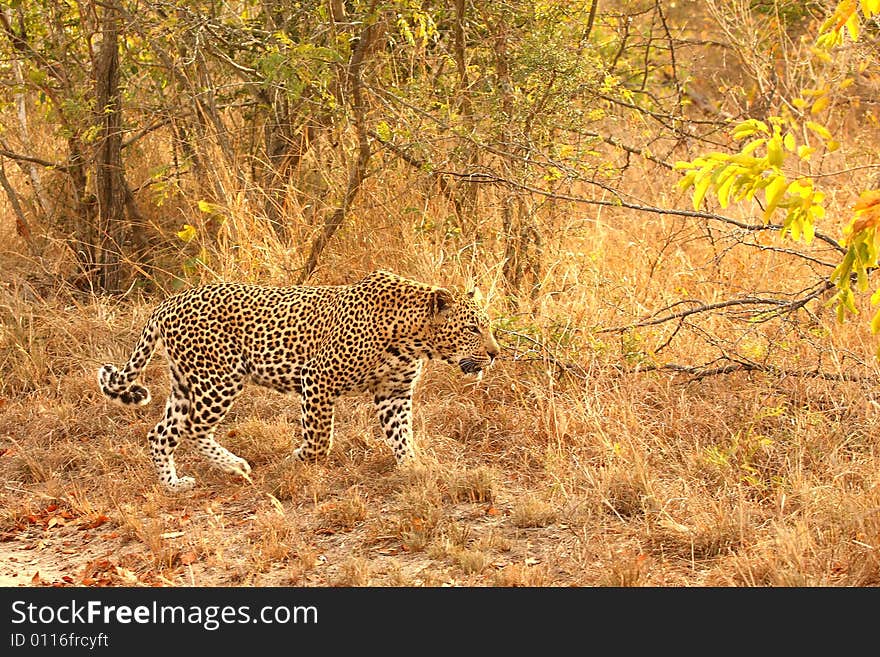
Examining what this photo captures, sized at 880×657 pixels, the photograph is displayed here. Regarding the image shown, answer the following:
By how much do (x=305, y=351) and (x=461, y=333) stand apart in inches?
35.2

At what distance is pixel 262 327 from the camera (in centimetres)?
640

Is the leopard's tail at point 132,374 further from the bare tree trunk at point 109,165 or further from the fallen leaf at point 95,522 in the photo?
Answer: the bare tree trunk at point 109,165

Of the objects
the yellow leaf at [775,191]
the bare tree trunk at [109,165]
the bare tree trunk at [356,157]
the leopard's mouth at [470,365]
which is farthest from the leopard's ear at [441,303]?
the bare tree trunk at [109,165]

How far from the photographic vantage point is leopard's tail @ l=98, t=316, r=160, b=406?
657 cm

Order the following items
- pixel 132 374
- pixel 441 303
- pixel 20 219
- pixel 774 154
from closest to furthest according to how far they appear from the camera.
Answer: pixel 774 154 → pixel 441 303 → pixel 132 374 → pixel 20 219

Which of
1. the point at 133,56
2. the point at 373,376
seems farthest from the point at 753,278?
the point at 133,56

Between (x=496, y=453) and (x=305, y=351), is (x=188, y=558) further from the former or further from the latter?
(x=496, y=453)

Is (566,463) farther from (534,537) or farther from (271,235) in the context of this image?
(271,235)

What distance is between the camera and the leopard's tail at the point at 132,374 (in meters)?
6.57

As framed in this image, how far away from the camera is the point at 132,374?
21.5 feet

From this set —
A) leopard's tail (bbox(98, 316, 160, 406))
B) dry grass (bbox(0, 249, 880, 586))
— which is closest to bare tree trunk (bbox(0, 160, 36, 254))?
dry grass (bbox(0, 249, 880, 586))

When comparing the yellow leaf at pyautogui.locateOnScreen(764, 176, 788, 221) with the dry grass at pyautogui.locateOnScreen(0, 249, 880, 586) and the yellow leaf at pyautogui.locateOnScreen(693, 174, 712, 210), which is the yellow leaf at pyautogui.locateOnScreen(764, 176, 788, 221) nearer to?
the yellow leaf at pyautogui.locateOnScreen(693, 174, 712, 210)

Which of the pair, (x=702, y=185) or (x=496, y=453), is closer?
(x=702, y=185)

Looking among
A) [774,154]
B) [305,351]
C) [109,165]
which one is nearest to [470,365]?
[305,351]
